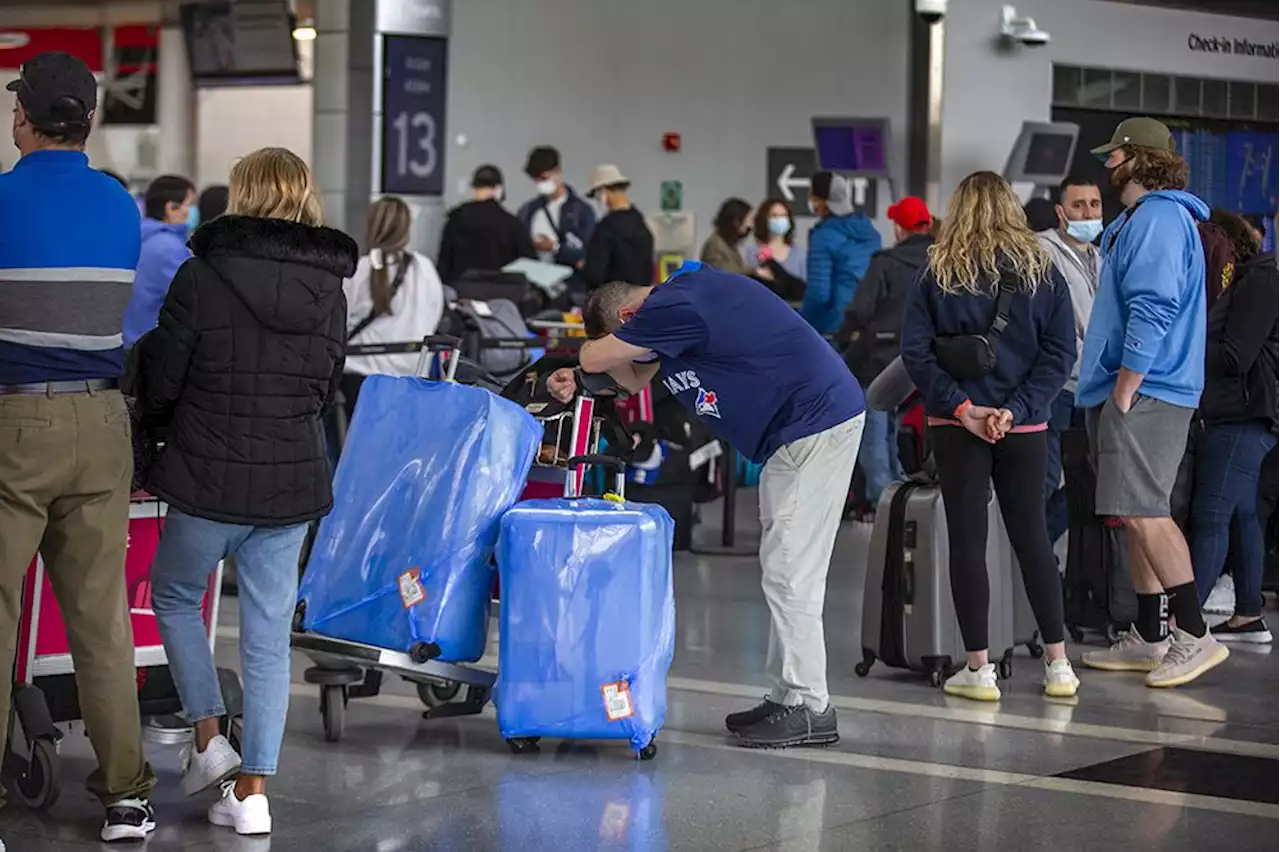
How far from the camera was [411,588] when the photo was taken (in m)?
5.66

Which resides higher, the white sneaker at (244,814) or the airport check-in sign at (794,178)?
the airport check-in sign at (794,178)

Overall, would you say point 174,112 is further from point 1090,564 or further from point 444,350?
point 444,350

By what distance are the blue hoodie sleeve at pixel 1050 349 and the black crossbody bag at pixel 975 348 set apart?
107 millimetres

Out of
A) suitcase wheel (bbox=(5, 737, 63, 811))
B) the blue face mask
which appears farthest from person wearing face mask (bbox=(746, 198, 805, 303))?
suitcase wheel (bbox=(5, 737, 63, 811))

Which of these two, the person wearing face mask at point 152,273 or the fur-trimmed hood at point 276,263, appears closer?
the fur-trimmed hood at point 276,263

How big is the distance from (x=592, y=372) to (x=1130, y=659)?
2.68 m

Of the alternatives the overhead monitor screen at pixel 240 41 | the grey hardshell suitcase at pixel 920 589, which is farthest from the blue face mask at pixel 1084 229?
the overhead monitor screen at pixel 240 41

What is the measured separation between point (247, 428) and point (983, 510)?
2675 mm

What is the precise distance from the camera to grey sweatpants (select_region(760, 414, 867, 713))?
19.0ft

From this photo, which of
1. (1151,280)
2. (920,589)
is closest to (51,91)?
(920,589)

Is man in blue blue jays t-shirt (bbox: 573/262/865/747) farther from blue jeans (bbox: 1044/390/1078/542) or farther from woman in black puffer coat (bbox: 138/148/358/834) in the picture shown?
blue jeans (bbox: 1044/390/1078/542)

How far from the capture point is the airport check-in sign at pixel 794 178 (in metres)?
17.4

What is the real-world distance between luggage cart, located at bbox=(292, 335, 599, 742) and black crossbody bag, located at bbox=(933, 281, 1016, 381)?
115cm

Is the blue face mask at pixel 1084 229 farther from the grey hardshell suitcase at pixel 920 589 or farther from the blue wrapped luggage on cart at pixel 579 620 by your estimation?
the blue wrapped luggage on cart at pixel 579 620
